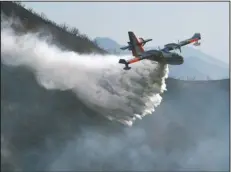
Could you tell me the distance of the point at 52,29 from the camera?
339ft

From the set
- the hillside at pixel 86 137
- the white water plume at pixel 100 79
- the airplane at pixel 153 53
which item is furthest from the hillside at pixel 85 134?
the airplane at pixel 153 53

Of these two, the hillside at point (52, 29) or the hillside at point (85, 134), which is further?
the hillside at point (52, 29)

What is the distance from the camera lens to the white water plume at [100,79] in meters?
74.8

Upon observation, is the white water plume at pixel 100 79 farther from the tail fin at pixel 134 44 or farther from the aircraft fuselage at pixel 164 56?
the tail fin at pixel 134 44

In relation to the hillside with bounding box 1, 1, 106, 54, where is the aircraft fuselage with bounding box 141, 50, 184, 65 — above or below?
below

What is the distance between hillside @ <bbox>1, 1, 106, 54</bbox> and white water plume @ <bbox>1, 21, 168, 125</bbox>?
20.4 feet

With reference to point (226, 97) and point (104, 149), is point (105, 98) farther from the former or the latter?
point (226, 97)

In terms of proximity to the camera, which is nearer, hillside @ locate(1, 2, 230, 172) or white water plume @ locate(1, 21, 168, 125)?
hillside @ locate(1, 2, 230, 172)

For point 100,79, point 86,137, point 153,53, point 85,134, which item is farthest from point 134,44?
point 86,137

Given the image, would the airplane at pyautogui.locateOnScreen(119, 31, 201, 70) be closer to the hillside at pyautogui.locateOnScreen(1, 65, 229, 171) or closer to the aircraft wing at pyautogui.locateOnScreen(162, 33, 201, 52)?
the aircraft wing at pyautogui.locateOnScreen(162, 33, 201, 52)

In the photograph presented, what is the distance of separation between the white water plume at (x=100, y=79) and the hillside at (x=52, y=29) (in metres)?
Result: 6.22

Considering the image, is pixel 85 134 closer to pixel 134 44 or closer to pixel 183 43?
pixel 134 44

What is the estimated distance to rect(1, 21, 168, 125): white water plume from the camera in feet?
245

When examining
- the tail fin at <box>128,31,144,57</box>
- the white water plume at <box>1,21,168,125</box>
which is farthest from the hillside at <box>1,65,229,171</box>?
the tail fin at <box>128,31,144,57</box>
